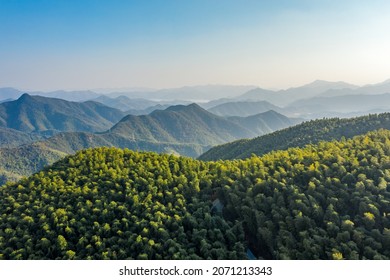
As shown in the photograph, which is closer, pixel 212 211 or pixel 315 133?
pixel 212 211

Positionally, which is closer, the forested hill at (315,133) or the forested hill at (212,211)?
the forested hill at (212,211)

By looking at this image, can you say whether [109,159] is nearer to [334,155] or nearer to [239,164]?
[239,164]

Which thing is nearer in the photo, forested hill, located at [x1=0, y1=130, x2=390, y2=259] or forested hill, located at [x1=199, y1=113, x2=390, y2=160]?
forested hill, located at [x1=0, y1=130, x2=390, y2=259]

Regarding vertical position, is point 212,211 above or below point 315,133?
below
